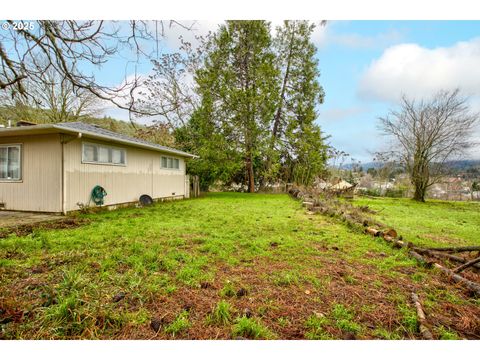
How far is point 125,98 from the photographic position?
2.86 metres

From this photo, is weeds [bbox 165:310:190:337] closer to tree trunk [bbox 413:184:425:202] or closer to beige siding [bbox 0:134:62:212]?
beige siding [bbox 0:134:62:212]

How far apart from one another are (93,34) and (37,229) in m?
4.40

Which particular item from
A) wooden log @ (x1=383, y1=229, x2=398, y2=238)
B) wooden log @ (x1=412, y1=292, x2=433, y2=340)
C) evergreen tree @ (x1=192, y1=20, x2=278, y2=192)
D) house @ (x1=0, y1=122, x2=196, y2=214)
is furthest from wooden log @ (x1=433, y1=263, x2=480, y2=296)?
evergreen tree @ (x1=192, y1=20, x2=278, y2=192)

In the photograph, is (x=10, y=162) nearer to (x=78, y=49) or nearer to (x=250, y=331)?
(x=78, y=49)

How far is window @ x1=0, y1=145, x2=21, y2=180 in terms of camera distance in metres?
7.64

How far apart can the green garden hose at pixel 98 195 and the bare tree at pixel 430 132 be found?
19843 millimetres

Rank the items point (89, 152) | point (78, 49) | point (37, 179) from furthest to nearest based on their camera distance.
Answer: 1. point (89, 152)
2. point (37, 179)
3. point (78, 49)

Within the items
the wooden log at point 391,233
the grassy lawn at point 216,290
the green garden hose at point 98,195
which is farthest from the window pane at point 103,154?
the wooden log at point 391,233

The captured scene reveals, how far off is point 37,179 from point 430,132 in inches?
873

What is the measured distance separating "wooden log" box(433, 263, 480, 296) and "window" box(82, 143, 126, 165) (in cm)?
890

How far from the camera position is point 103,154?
8.69 m

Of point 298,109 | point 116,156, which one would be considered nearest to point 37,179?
point 116,156

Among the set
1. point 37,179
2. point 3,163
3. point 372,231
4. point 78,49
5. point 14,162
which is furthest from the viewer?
point 3,163

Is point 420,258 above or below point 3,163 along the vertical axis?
below
